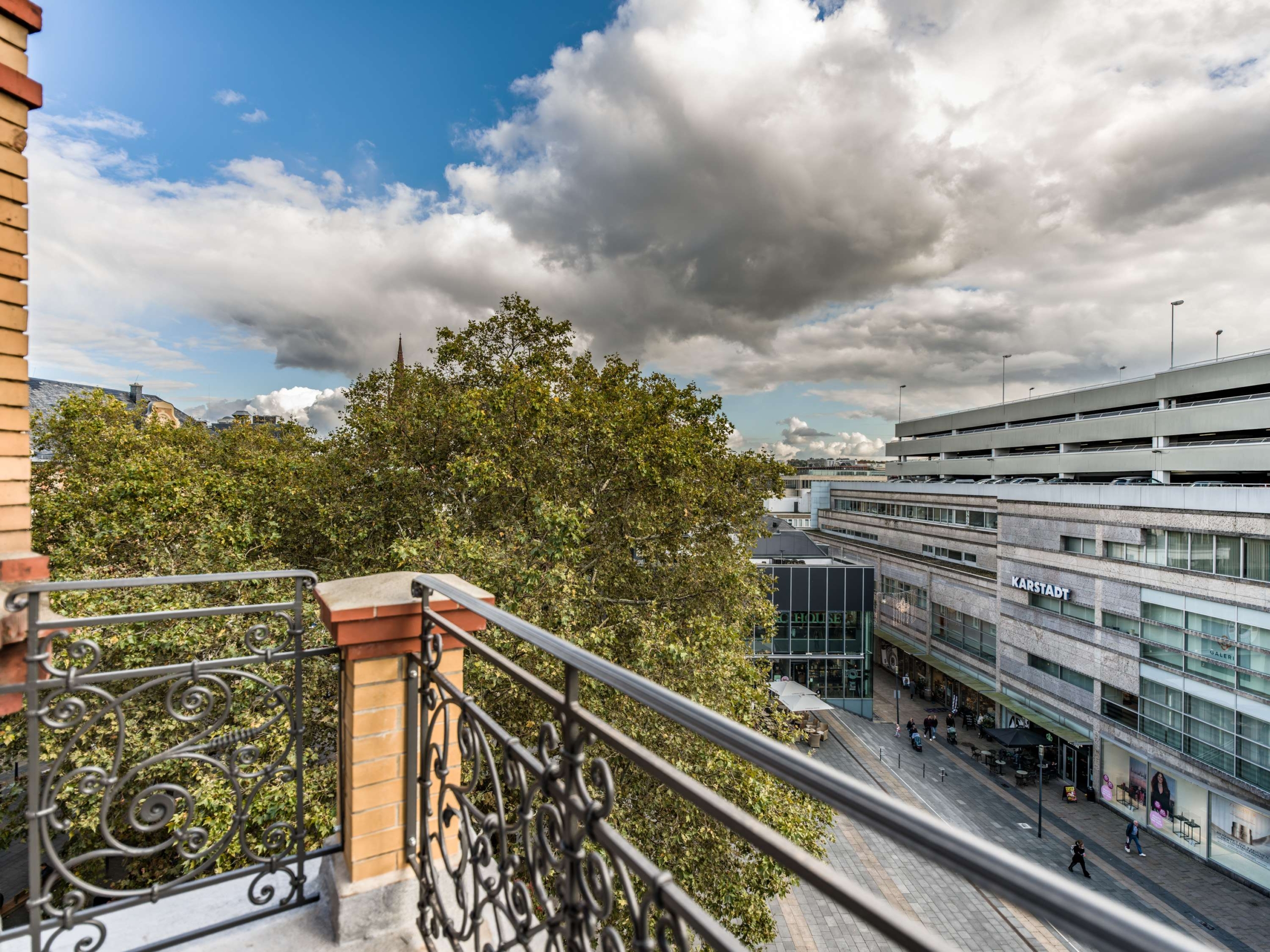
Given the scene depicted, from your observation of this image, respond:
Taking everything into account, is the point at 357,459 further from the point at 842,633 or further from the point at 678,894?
the point at 842,633

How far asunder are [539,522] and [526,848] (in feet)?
29.8

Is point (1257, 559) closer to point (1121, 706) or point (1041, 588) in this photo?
point (1121, 706)

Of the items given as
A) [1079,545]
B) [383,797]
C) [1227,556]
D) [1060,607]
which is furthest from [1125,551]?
[383,797]

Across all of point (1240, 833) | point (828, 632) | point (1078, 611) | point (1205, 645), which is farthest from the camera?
point (828, 632)

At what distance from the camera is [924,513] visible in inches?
1489

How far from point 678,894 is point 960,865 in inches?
24.4

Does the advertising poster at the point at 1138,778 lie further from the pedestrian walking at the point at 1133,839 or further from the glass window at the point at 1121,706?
the pedestrian walking at the point at 1133,839

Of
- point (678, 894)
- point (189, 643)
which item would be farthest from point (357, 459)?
point (678, 894)

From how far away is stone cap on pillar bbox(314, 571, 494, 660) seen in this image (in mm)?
2609

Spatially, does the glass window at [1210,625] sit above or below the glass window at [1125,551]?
below

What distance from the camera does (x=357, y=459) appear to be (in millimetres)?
13242

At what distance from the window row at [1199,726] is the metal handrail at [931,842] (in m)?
24.2

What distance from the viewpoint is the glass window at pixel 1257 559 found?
1784cm

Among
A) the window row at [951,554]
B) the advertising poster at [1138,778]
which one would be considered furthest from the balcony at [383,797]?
the window row at [951,554]
